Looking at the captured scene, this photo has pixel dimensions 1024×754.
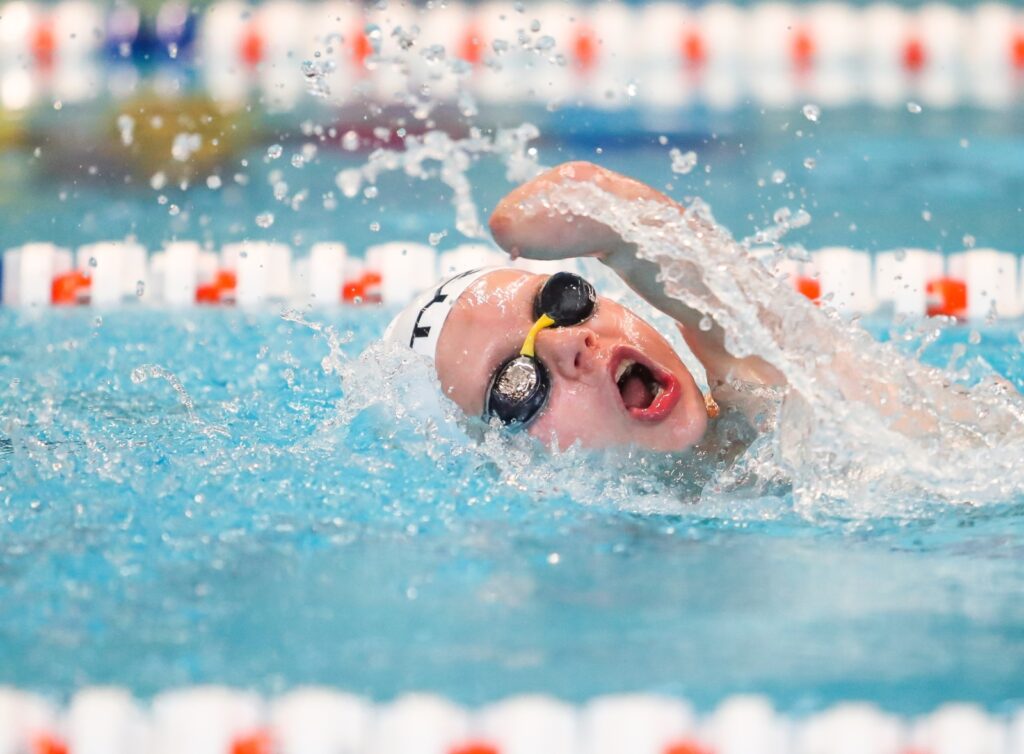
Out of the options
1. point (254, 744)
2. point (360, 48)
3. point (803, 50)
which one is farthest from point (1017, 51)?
point (254, 744)

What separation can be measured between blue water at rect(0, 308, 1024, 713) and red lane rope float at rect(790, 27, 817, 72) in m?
2.92

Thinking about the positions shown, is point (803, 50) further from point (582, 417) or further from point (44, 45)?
point (582, 417)

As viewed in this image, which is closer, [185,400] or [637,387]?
[637,387]

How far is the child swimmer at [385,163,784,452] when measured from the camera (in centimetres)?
182

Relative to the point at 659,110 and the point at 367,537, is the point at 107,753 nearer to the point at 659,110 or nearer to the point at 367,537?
the point at 367,537

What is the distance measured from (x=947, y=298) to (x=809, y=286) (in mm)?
366

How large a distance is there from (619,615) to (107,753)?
60 cm

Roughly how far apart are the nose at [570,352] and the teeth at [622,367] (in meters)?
0.03

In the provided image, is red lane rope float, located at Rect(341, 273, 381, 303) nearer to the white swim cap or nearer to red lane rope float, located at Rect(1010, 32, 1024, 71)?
the white swim cap

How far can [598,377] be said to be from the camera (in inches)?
73.6

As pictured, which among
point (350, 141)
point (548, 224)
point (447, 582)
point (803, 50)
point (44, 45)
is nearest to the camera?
point (447, 582)

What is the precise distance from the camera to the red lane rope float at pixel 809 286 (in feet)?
12.1

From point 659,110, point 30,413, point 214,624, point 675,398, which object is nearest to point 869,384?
point 675,398

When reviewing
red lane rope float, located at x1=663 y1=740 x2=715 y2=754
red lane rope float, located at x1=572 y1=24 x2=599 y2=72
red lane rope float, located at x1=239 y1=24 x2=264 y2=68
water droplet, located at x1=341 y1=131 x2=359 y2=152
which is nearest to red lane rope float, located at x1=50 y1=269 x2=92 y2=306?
water droplet, located at x1=341 y1=131 x2=359 y2=152
